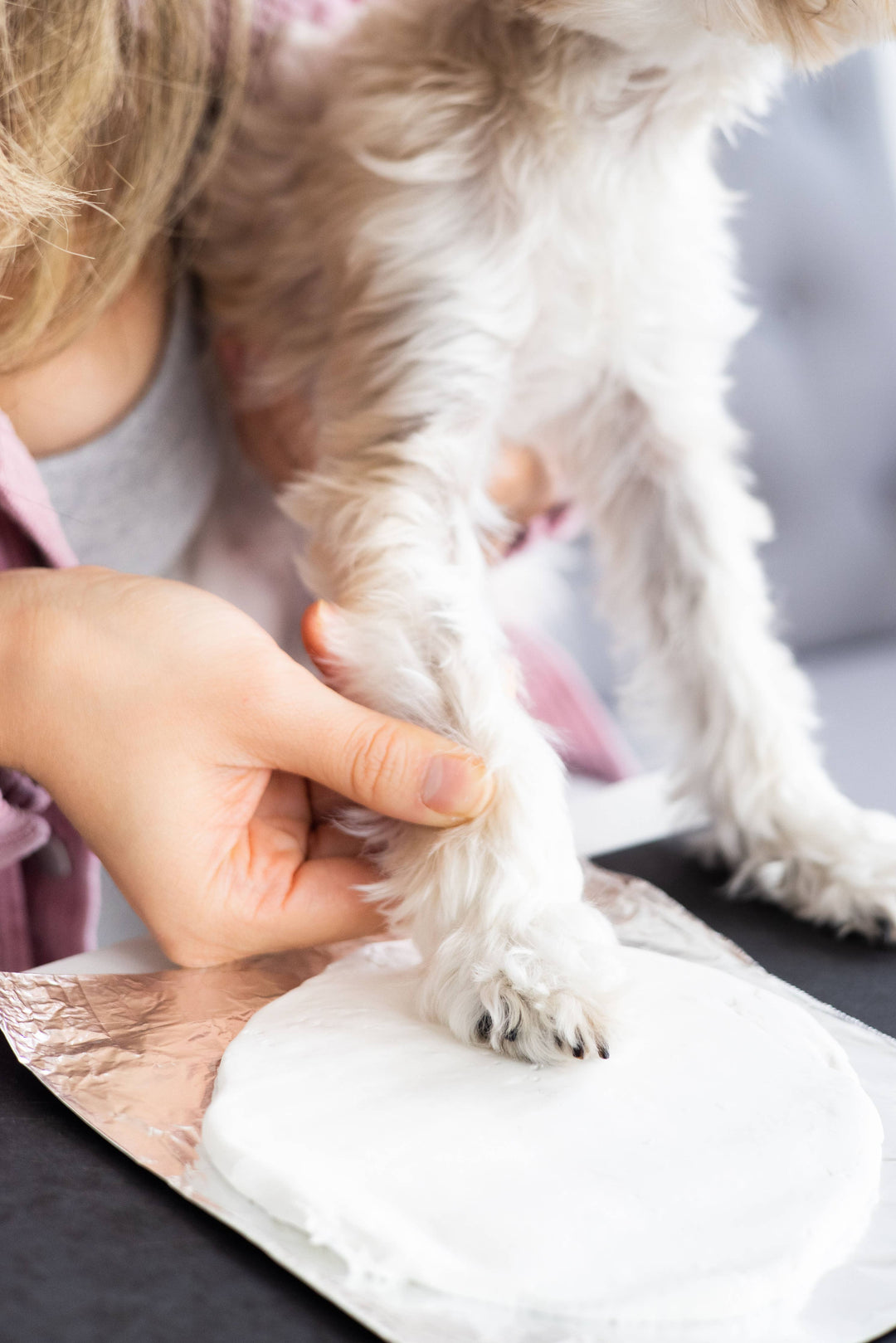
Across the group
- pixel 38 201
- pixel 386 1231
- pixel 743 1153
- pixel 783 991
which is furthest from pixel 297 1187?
pixel 38 201

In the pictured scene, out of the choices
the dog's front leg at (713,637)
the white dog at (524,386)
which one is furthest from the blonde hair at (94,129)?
the dog's front leg at (713,637)

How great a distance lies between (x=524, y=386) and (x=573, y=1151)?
63 cm

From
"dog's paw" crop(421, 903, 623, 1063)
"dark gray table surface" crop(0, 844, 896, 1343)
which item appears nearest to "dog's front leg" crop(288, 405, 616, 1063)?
"dog's paw" crop(421, 903, 623, 1063)

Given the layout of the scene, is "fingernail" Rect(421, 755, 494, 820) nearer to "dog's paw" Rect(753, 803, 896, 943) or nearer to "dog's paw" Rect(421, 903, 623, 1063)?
"dog's paw" Rect(421, 903, 623, 1063)

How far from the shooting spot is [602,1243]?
497 millimetres

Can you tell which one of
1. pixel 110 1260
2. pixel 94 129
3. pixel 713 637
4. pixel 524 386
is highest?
pixel 94 129

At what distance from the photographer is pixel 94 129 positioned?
86 centimetres

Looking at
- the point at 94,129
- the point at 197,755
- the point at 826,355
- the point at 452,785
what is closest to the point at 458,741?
the point at 452,785

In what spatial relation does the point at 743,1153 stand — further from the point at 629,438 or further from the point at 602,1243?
the point at 629,438

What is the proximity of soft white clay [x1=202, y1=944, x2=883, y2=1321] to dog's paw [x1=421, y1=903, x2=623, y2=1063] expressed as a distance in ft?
0.04

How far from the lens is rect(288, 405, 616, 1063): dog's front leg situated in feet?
2.08

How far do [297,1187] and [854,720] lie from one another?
109cm

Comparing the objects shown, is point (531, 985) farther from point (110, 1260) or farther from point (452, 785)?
point (110, 1260)

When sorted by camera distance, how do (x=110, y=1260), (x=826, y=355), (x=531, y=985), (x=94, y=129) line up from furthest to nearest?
(x=826, y=355) < (x=94, y=129) < (x=531, y=985) < (x=110, y=1260)
